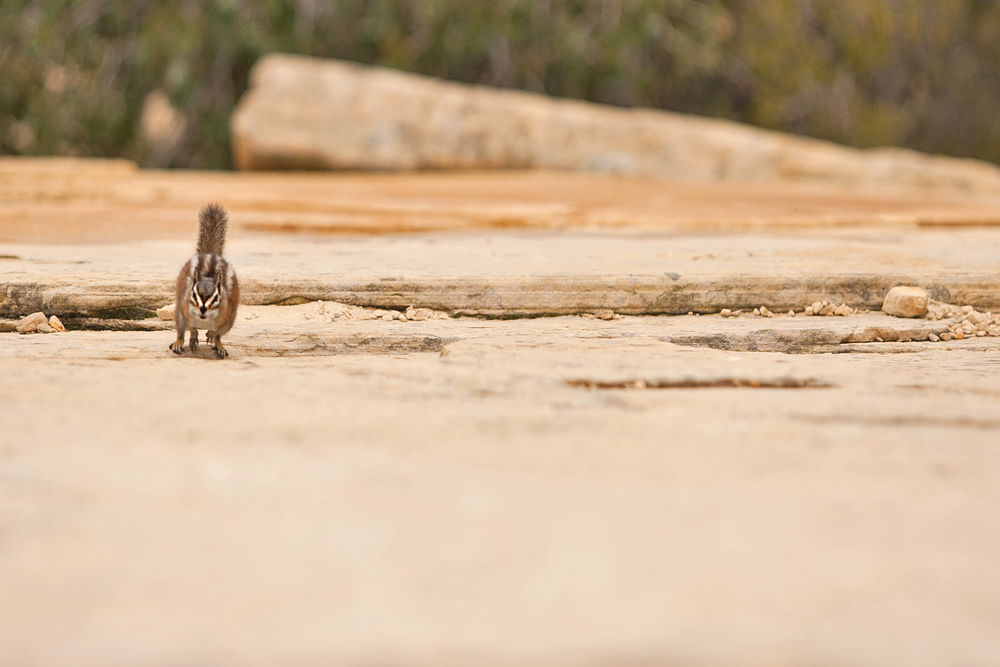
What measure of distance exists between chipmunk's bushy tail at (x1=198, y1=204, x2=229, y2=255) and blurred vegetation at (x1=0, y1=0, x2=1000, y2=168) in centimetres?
798

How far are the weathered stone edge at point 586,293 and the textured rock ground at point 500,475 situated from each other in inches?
0.6

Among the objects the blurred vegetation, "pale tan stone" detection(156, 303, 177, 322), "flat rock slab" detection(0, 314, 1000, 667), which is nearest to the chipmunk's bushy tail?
"pale tan stone" detection(156, 303, 177, 322)

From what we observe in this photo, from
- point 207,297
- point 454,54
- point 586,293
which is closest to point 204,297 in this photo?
point 207,297

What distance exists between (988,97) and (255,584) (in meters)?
17.2

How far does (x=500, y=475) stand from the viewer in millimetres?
2000

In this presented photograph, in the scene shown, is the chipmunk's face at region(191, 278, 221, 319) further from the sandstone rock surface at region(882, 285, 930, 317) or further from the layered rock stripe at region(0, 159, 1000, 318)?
the sandstone rock surface at region(882, 285, 930, 317)

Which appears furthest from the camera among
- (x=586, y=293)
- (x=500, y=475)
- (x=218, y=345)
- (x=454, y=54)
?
(x=454, y=54)

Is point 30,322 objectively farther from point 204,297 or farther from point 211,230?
point 204,297

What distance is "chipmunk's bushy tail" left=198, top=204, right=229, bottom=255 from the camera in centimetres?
354

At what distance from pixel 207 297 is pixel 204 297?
1 cm

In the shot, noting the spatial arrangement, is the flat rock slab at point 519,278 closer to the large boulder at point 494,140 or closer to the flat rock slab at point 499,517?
the flat rock slab at point 499,517

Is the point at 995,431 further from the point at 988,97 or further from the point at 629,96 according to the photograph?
the point at 988,97

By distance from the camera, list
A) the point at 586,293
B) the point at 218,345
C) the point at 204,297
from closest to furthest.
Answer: the point at 204,297 → the point at 218,345 → the point at 586,293

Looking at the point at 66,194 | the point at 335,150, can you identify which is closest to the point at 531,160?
the point at 335,150
